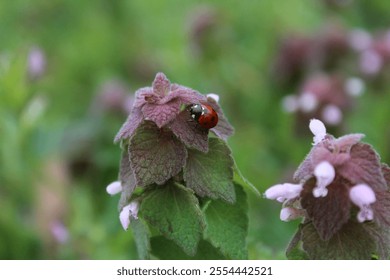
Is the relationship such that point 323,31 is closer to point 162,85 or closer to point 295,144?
point 295,144

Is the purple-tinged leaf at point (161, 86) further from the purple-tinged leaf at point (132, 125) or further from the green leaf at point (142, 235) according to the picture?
the green leaf at point (142, 235)

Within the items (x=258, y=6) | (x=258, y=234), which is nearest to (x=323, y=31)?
(x=258, y=6)

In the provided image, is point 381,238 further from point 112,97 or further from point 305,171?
point 112,97

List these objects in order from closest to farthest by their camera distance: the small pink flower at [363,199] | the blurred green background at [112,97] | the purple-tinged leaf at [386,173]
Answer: the small pink flower at [363,199], the purple-tinged leaf at [386,173], the blurred green background at [112,97]

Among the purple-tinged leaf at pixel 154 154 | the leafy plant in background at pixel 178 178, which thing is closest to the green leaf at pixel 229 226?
Answer: the leafy plant in background at pixel 178 178

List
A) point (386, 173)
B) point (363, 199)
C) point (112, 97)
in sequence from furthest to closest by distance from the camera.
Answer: point (112, 97), point (386, 173), point (363, 199)

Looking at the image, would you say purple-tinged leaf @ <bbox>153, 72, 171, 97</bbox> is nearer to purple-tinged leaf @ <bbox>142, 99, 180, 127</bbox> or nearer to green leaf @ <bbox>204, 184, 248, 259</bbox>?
purple-tinged leaf @ <bbox>142, 99, 180, 127</bbox>

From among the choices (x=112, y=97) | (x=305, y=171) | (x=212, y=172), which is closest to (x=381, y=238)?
(x=305, y=171)
